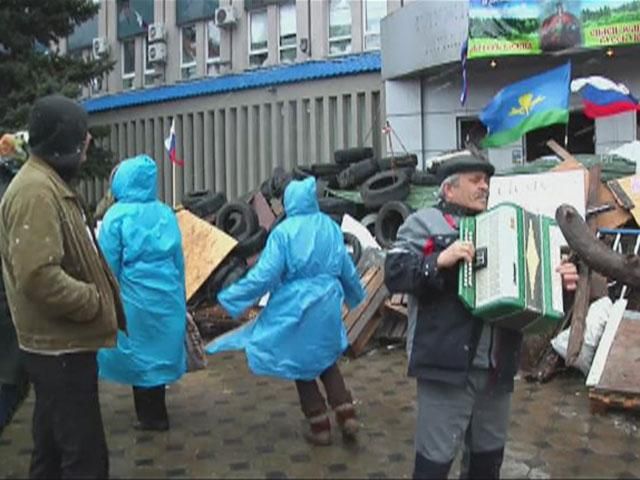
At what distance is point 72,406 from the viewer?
11.5ft

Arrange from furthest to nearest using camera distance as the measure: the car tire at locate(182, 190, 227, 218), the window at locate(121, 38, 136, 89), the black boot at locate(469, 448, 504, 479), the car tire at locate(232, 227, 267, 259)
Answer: the window at locate(121, 38, 136, 89) → the car tire at locate(182, 190, 227, 218) → the car tire at locate(232, 227, 267, 259) → the black boot at locate(469, 448, 504, 479)

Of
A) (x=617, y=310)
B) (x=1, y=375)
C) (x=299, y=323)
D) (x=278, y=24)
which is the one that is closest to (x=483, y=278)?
(x=299, y=323)

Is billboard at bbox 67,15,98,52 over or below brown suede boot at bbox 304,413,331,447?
over

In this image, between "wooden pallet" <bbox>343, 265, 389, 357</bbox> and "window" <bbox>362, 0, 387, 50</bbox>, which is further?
"window" <bbox>362, 0, 387, 50</bbox>

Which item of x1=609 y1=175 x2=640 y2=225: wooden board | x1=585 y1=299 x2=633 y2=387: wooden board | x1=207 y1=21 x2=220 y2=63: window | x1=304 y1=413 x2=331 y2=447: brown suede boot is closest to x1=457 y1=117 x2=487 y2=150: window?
x1=609 y1=175 x2=640 y2=225: wooden board

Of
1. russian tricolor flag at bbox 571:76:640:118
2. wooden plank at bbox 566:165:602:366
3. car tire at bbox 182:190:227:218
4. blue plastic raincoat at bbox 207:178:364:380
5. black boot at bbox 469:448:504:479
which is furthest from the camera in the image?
car tire at bbox 182:190:227:218

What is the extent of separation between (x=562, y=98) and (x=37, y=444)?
744cm

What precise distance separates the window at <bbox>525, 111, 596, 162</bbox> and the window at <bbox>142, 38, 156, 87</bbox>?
9.87m

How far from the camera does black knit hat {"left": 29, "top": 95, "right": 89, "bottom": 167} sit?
11.7ft

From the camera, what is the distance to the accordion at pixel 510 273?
Result: 3346 millimetres

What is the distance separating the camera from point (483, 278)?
134 inches

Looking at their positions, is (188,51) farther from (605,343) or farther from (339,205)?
(605,343)

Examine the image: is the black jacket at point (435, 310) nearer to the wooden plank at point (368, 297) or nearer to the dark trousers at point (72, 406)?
the dark trousers at point (72, 406)

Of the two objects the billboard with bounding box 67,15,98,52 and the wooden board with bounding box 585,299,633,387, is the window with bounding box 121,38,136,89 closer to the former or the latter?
the billboard with bounding box 67,15,98,52
